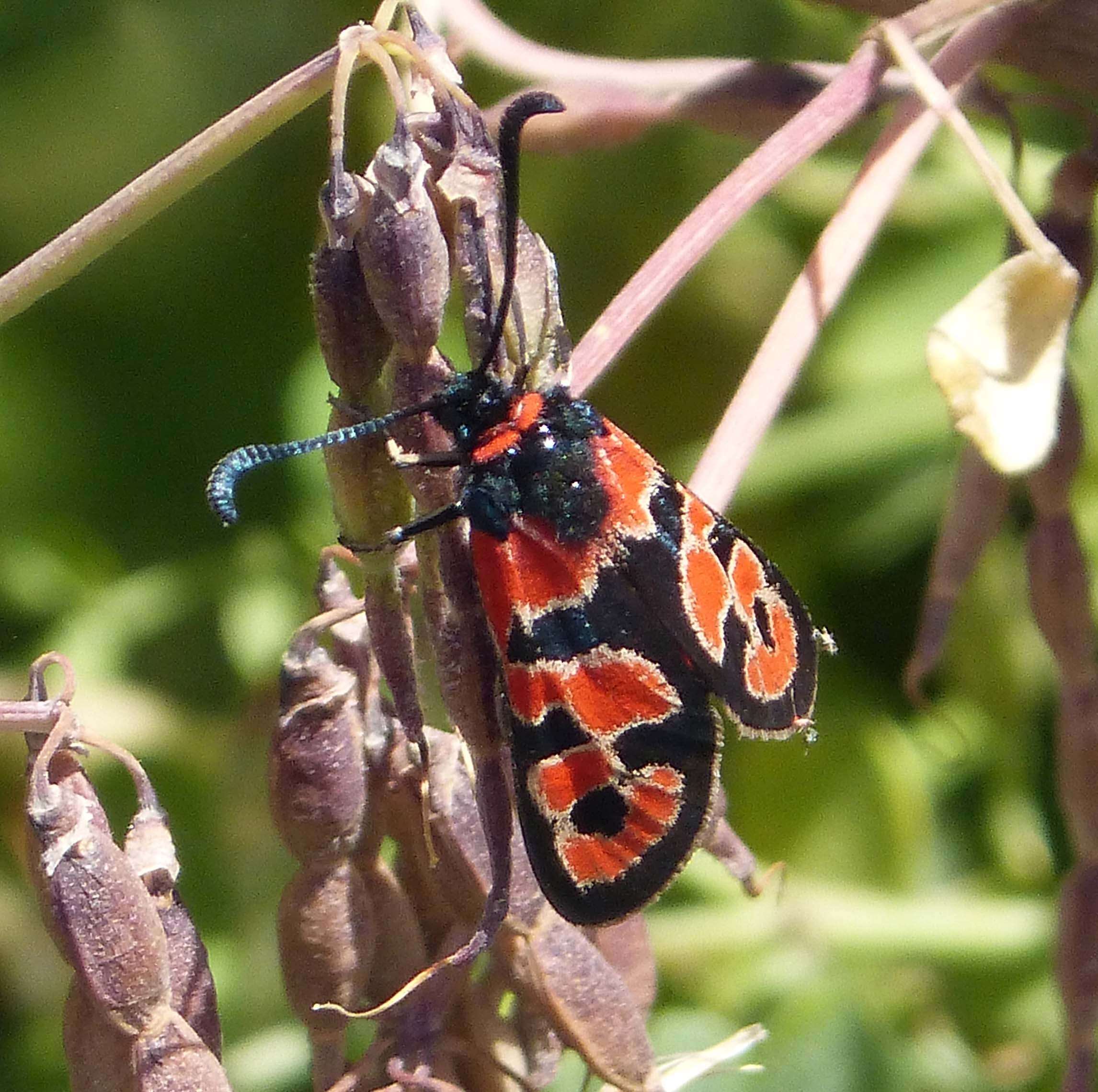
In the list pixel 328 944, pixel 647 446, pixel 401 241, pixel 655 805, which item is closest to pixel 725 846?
pixel 655 805

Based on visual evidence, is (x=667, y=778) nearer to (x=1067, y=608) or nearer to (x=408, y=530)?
(x=408, y=530)

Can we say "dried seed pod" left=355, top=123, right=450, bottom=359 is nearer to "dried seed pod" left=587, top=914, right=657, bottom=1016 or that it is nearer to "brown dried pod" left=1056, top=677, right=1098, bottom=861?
"dried seed pod" left=587, top=914, right=657, bottom=1016

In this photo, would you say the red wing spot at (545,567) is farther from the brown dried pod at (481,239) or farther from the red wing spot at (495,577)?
the brown dried pod at (481,239)

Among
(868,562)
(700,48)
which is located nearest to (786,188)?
(700,48)

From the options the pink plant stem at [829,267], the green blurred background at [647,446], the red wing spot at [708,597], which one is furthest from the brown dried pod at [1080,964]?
the green blurred background at [647,446]

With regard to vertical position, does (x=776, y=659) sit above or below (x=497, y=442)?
below

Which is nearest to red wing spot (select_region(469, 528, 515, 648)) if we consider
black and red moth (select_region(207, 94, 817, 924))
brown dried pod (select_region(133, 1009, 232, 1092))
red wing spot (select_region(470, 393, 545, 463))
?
black and red moth (select_region(207, 94, 817, 924))

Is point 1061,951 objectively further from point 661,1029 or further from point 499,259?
point 499,259
